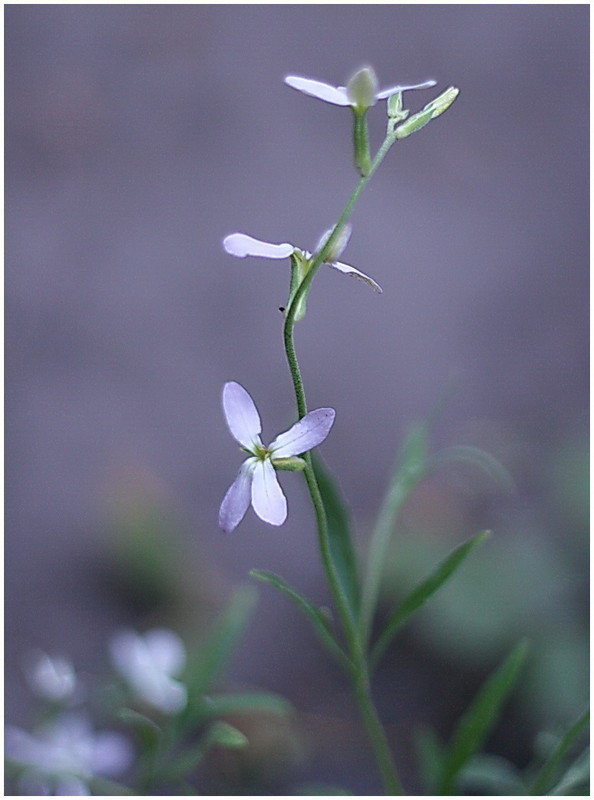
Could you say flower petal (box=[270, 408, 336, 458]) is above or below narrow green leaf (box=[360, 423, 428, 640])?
above

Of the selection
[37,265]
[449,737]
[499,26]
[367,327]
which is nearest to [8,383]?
[37,265]

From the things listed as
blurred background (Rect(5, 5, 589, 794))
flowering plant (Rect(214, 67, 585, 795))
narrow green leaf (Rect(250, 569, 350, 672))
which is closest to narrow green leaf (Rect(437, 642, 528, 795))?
flowering plant (Rect(214, 67, 585, 795))

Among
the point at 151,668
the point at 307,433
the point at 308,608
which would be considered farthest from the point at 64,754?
the point at 307,433

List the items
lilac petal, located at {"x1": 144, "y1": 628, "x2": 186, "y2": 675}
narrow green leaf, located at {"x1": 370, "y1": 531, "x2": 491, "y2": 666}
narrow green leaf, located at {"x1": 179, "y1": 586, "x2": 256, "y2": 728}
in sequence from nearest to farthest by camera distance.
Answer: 1. narrow green leaf, located at {"x1": 370, "y1": 531, "x2": 491, "y2": 666}
2. narrow green leaf, located at {"x1": 179, "y1": 586, "x2": 256, "y2": 728}
3. lilac petal, located at {"x1": 144, "y1": 628, "x2": 186, "y2": 675}

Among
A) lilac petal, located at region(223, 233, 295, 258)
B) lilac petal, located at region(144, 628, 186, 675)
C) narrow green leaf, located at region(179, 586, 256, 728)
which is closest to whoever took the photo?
lilac petal, located at region(223, 233, 295, 258)

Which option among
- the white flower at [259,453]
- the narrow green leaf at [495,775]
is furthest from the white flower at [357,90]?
the narrow green leaf at [495,775]

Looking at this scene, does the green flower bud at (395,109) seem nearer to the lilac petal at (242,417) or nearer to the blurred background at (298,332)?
the lilac petal at (242,417)

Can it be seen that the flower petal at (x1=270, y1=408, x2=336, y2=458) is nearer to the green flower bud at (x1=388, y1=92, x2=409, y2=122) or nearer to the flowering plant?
the flowering plant

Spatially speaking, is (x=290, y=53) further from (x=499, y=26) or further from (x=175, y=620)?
(x=175, y=620)
